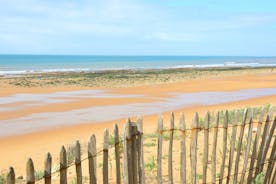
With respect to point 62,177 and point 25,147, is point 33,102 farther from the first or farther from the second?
point 62,177

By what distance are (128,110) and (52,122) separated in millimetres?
3870

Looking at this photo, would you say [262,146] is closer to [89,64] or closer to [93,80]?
[93,80]

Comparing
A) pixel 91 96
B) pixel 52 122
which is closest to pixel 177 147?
pixel 52 122

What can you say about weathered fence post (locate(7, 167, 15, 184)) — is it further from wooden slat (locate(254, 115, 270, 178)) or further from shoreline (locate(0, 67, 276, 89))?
shoreline (locate(0, 67, 276, 89))

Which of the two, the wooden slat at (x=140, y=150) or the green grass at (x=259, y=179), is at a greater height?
the wooden slat at (x=140, y=150)

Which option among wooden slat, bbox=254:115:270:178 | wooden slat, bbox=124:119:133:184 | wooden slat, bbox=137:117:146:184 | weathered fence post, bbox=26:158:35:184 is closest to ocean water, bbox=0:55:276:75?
wooden slat, bbox=254:115:270:178

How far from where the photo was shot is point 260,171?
19.4 ft

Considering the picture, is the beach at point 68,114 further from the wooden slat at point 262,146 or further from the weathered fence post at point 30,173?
the weathered fence post at point 30,173

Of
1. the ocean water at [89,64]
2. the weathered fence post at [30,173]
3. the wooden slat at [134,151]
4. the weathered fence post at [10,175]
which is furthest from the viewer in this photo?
the ocean water at [89,64]

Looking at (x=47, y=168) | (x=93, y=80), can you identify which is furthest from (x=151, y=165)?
(x=93, y=80)

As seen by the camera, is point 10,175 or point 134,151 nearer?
point 10,175

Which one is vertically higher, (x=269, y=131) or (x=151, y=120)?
(x=269, y=131)

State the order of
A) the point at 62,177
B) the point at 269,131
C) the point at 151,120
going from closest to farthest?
1. the point at 62,177
2. the point at 269,131
3. the point at 151,120

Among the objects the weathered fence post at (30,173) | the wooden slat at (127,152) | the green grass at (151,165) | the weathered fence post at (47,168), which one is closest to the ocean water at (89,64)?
the green grass at (151,165)
